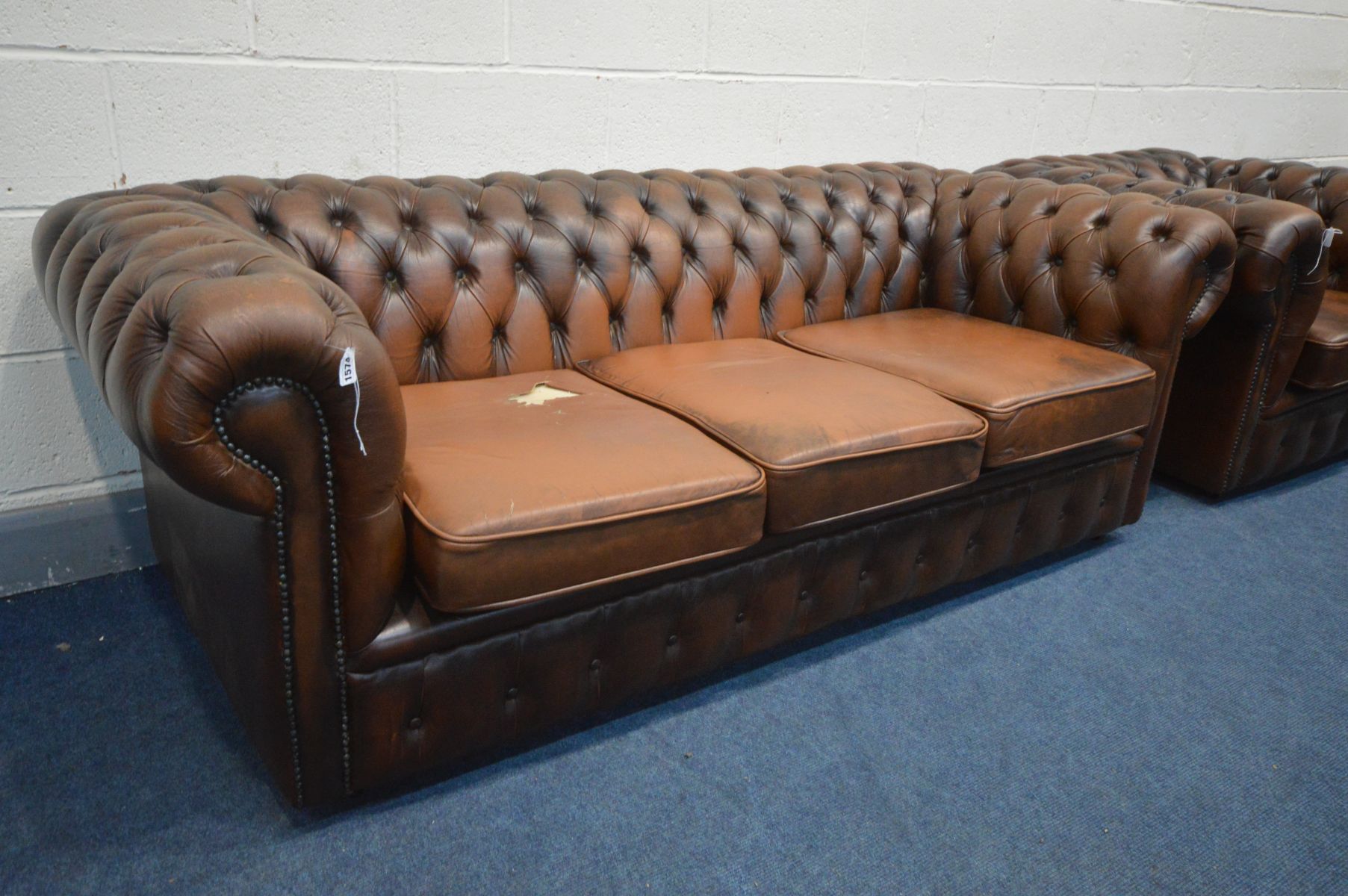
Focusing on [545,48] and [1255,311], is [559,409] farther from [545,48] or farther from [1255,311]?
[1255,311]

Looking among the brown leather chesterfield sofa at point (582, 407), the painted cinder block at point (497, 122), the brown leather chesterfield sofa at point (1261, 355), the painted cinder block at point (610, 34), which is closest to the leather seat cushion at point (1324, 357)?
the brown leather chesterfield sofa at point (1261, 355)

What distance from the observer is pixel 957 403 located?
1.76 m

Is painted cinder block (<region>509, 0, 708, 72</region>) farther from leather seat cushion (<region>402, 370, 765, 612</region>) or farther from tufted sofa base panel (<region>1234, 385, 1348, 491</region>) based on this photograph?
tufted sofa base panel (<region>1234, 385, 1348, 491</region>)

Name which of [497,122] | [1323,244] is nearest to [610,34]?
[497,122]

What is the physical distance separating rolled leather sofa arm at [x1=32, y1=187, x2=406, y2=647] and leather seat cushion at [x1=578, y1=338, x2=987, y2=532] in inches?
24.4

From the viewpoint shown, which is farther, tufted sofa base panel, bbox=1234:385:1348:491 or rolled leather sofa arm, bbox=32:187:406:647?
tufted sofa base panel, bbox=1234:385:1348:491

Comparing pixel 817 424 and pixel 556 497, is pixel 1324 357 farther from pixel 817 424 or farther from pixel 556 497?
pixel 556 497

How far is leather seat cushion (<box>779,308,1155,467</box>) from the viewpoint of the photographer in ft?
5.77

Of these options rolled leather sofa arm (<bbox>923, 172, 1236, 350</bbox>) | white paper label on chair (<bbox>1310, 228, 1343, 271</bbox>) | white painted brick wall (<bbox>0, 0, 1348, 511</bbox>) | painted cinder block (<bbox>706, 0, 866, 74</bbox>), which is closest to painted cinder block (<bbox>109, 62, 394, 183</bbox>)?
white painted brick wall (<bbox>0, 0, 1348, 511</bbox>)

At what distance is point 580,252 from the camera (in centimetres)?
192

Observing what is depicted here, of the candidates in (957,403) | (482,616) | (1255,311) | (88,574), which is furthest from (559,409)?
(1255,311)

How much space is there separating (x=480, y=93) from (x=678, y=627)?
129 cm

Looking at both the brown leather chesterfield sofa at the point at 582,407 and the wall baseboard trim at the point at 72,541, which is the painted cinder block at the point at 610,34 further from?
the wall baseboard trim at the point at 72,541

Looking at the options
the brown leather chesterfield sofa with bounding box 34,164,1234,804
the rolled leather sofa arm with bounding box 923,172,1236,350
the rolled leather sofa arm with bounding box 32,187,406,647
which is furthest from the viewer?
the rolled leather sofa arm with bounding box 923,172,1236,350
